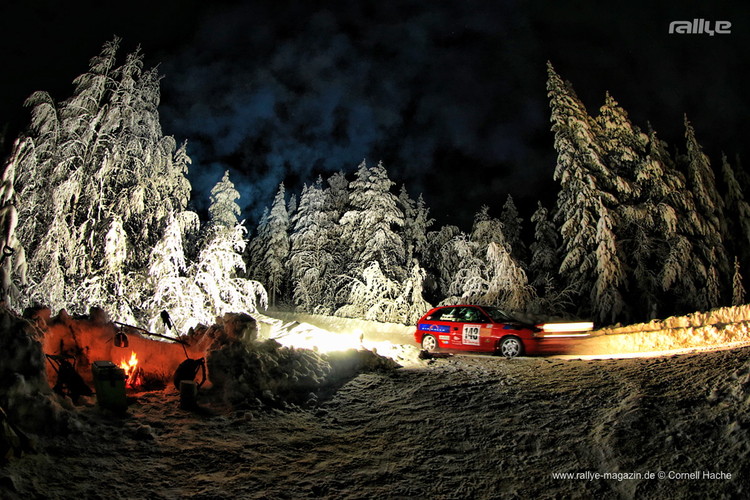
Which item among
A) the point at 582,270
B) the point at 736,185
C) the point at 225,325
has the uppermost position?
the point at 736,185

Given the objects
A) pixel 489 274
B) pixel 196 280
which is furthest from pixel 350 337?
pixel 489 274

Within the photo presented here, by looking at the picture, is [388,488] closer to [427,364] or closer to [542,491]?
[542,491]

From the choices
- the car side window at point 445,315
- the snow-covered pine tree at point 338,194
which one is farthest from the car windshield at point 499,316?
the snow-covered pine tree at point 338,194

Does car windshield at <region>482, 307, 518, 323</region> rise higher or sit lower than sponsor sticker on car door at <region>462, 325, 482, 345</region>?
higher

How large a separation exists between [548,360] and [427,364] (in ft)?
9.54

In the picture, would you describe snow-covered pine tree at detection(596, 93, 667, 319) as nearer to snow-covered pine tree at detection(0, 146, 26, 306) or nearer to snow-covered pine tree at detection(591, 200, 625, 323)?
snow-covered pine tree at detection(591, 200, 625, 323)

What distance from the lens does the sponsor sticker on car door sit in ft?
40.7

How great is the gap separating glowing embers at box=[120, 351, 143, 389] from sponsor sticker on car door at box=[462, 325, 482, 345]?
8506mm

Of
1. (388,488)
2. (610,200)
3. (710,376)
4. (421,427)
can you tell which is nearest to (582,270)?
(610,200)

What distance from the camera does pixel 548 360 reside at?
9930 millimetres

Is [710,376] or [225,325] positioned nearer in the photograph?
[710,376]

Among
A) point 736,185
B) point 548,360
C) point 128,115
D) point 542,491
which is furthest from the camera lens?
point 736,185

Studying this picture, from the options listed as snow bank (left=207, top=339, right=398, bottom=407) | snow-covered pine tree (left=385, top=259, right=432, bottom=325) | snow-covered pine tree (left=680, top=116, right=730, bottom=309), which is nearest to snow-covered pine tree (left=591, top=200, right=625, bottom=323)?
snow-covered pine tree (left=680, top=116, right=730, bottom=309)

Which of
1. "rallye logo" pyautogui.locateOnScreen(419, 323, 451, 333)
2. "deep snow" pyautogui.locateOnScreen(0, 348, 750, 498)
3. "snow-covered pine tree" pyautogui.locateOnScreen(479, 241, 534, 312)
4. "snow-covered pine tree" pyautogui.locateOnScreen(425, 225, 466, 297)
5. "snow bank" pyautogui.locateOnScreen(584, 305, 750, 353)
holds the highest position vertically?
"snow-covered pine tree" pyautogui.locateOnScreen(425, 225, 466, 297)
